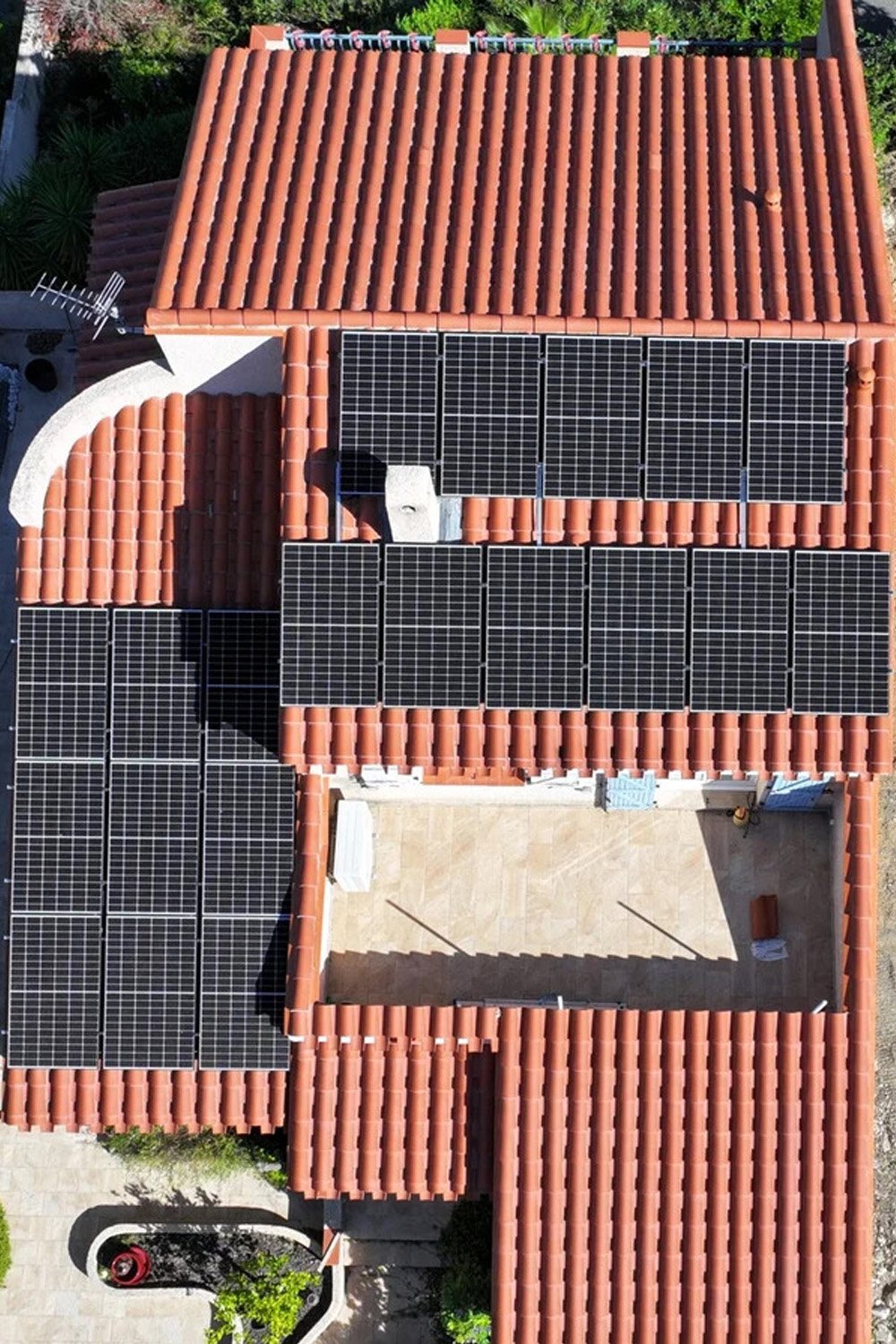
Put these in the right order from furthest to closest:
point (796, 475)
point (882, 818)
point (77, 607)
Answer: point (882, 818)
point (77, 607)
point (796, 475)

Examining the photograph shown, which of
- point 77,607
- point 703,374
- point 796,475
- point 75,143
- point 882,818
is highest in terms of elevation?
point 75,143

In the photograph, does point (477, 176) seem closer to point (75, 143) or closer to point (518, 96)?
point (518, 96)

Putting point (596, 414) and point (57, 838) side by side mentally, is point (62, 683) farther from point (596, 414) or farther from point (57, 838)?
point (596, 414)

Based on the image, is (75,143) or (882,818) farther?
(75,143)

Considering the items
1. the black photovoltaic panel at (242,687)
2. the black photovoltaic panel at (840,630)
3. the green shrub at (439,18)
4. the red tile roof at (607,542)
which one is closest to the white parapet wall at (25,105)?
the green shrub at (439,18)

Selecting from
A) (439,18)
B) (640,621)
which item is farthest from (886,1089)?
(439,18)

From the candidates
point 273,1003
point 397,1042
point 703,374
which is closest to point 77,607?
point 273,1003
